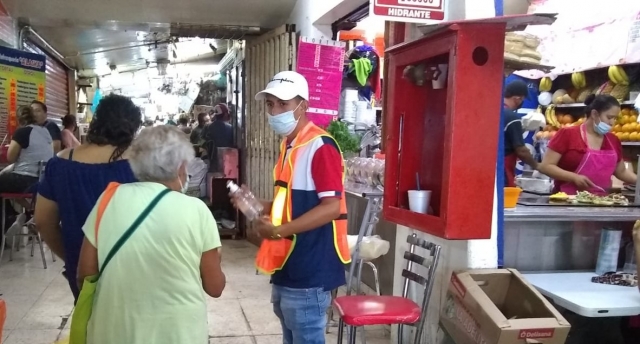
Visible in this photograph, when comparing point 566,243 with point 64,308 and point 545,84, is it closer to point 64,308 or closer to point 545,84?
point 64,308

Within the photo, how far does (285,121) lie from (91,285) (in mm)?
958

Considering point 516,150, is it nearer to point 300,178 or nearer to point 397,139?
point 397,139

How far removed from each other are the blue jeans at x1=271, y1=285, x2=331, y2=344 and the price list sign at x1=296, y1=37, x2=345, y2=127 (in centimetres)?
297

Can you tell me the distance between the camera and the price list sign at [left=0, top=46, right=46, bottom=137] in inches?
237

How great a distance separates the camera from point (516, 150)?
13.0ft

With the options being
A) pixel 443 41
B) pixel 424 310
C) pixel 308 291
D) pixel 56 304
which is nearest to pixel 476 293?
pixel 424 310

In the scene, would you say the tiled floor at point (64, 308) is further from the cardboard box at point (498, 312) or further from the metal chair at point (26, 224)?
the cardboard box at point (498, 312)

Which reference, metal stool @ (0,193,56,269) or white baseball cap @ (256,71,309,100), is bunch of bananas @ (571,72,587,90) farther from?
metal stool @ (0,193,56,269)

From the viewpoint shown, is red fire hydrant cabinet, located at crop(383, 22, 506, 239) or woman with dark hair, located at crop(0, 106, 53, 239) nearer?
red fire hydrant cabinet, located at crop(383, 22, 506, 239)

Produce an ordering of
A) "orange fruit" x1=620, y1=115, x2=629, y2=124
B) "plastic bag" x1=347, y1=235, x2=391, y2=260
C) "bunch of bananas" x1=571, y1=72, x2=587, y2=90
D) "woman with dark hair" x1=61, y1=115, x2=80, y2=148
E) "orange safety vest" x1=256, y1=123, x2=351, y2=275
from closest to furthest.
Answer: "orange safety vest" x1=256, y1=123, x2=351, y2=275
"plastic bag" x1=347, y1=235, x2=391, y2=260
"orange fruit" x1=620, y1=115, x2=629, y2=124
"bunch of bananas" x1=571, y1=72, x2=587, y2=90
"woman with dark hair" x1=61, y1=115, x2=80, y2=148

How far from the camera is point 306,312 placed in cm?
212

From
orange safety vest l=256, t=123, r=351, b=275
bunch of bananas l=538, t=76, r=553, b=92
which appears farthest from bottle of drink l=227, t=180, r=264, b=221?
bunch of bananas l=538, t=76, r=553, b=92

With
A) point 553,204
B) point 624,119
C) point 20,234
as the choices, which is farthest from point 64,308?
point 624,119

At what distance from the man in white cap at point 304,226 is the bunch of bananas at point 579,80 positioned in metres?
4.39
